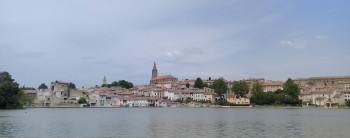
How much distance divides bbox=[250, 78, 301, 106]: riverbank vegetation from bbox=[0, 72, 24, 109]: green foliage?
2538 inches

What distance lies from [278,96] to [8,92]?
2758 inches

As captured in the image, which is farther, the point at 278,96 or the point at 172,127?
the point at 278,96

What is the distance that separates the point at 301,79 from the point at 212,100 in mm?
49345

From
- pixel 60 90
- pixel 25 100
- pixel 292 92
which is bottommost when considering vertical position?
pixel 25 100

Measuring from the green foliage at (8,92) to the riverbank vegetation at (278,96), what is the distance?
6446cm

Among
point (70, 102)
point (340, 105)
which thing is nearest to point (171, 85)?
point (70, 102)

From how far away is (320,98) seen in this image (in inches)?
4729

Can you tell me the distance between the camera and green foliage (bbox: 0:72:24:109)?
214 ft

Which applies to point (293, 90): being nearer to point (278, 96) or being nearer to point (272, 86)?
point (278, 96)

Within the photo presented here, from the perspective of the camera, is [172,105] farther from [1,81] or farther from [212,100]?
[1,81]

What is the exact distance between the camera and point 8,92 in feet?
221

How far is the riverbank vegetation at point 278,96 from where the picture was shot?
111 m

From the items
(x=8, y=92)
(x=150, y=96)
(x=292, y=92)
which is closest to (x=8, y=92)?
(x=8, y=92)

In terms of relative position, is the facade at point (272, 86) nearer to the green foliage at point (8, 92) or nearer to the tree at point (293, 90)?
the tree at point (293, 90)
